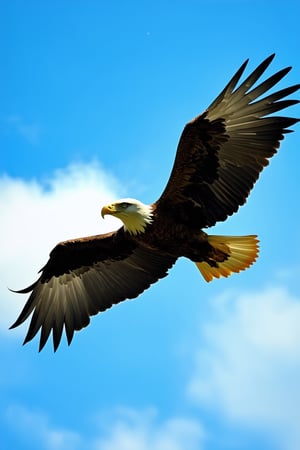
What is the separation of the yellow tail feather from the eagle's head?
98 cm

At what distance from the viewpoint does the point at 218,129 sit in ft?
39.9

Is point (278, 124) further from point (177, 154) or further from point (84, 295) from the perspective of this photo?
point (84, 295)

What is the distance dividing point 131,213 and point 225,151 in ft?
5.06

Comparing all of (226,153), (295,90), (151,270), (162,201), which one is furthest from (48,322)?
(295,90)

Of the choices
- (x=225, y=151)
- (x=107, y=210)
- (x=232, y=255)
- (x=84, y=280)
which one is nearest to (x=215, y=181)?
(x=225, y=151)

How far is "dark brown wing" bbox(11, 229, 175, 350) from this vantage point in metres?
13.8

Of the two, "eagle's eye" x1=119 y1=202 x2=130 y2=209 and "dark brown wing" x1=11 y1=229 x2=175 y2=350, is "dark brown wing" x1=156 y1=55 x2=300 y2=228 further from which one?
"dark brown wing" x1=11 y1=229 x2=175 y2=350

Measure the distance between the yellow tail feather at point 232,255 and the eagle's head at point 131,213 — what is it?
98 centimetres

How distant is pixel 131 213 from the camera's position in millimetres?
12516

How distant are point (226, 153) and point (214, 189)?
1.70 feet

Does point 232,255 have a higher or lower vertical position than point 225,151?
lower

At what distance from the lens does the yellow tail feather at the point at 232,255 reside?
502 inches

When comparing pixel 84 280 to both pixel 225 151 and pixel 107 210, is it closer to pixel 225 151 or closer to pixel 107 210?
pixel 107 210

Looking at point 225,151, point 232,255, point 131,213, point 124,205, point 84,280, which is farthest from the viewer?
point 84,280
